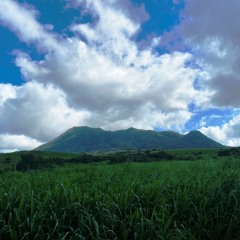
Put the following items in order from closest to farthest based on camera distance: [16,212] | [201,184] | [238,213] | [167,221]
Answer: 1. [16,212]
2. [167,221]
3. [238,213]
4. [201,184]

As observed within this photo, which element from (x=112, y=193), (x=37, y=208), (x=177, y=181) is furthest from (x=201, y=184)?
(x=37, y=208)

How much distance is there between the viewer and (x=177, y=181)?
9.95 metres

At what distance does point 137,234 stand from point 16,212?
7.88ft

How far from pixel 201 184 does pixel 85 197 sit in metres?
3.76

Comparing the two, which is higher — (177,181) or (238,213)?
(177,181)

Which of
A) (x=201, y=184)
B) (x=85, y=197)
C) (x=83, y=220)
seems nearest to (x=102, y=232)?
(x=83, y=220)

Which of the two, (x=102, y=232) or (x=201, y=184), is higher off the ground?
(x=201, y=184)

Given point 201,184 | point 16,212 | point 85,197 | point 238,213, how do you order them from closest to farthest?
1. point 16,212
2. point 85,197
3. point 238,213
4. point 201,184

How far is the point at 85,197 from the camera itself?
7281mm

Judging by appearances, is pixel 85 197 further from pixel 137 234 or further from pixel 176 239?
pixel 176 239

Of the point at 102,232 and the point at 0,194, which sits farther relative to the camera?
the point at 0,194

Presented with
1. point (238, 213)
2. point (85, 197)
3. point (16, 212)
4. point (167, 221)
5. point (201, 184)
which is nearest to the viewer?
point (16, 212)

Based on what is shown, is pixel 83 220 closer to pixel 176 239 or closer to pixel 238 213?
pixel 176 239

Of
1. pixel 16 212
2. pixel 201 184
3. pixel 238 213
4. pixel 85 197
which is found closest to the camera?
pixel 16 212
